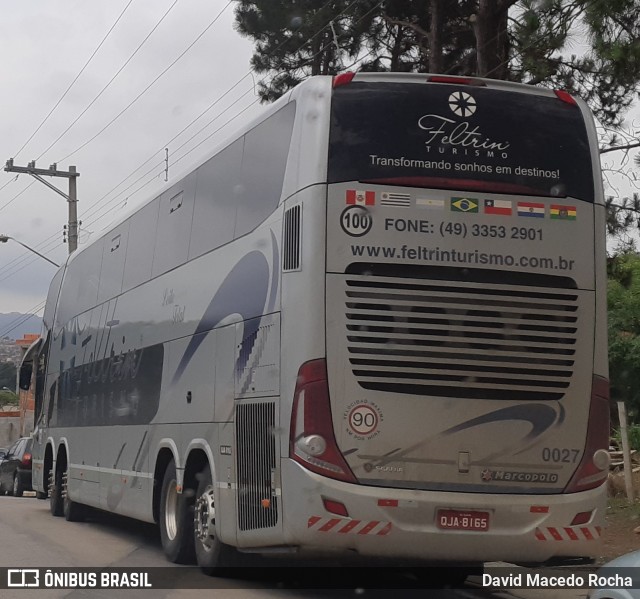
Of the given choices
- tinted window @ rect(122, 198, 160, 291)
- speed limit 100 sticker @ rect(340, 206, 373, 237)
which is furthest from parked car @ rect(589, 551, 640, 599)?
tinted window @ rect(122, 198, 160, 291)

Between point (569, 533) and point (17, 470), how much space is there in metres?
23.1

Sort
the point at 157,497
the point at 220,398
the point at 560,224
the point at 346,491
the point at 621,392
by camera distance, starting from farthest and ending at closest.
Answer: the point at 621,392, the point at 157,497, the point at 220,398, the point at 560,224, the point at 346,491

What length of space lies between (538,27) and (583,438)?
19.6ft

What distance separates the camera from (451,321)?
9281 mm

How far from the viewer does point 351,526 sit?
899cm

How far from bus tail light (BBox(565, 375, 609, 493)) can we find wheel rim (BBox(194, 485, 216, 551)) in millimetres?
3498

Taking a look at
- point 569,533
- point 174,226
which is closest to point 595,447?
point 569,533

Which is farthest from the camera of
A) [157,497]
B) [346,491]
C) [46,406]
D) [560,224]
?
[46,406]

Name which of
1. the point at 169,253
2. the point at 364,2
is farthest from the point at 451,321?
the point at 364,2

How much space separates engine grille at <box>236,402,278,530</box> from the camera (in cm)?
968

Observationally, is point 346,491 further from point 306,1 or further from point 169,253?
point 306,1

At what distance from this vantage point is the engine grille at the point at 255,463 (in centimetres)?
968

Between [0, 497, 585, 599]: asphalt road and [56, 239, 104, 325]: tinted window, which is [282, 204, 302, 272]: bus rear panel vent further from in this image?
[56, 239, 104, 325]: tinted window

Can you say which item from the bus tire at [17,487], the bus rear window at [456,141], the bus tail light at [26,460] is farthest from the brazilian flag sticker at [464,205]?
the bus tire at [17,487]
